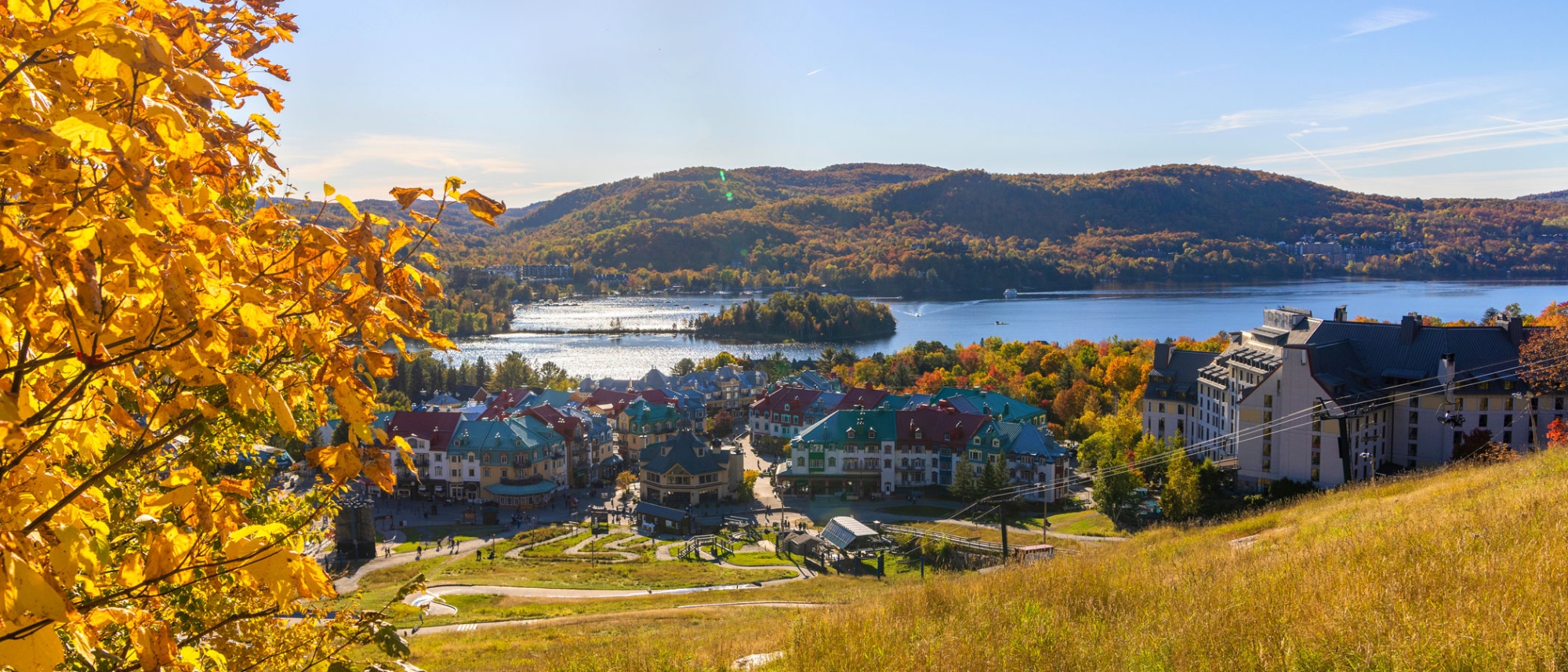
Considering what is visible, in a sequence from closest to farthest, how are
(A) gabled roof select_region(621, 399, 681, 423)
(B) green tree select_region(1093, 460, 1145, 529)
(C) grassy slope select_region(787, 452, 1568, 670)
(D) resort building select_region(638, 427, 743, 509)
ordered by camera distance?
(C) grassy slope select_region(787, 452, 1568, 670) → (B) green tree select_region(1093, 460, 1145, 529) → (D) resort building select_region(638, 427, 743, 509) → (A) gabled roof select_region(621, 399, 681, 423)

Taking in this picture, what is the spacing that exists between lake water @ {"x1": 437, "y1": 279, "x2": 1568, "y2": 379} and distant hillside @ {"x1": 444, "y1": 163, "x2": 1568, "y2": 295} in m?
9.11

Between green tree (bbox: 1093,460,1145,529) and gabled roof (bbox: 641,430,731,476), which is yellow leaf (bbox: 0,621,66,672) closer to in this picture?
green tree (bbox: 1093,460,1145,529)

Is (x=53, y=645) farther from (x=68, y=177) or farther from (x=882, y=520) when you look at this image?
(x=882, y=520)

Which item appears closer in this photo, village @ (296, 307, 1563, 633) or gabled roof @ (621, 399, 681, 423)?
village @ (296, 307, 1563, 633)


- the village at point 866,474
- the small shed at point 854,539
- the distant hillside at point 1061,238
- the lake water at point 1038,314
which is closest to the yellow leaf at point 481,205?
the village at point 866,474

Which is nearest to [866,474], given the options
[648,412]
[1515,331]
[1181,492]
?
→ [1181,492]

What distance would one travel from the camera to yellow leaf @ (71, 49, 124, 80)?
125 centimetres

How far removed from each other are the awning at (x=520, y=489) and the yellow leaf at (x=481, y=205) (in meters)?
31.4

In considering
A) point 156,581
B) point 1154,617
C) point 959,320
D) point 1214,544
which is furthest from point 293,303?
point 959,320

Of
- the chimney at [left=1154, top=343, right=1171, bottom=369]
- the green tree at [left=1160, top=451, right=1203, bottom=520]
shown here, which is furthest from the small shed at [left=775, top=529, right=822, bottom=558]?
the chimney at [left=1154, top=343, right=1171, bottom=369]

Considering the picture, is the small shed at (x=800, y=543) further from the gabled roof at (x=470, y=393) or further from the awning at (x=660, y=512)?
the gabled roof at (x=470, y=393)

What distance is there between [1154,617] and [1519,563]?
Answer: 179cm

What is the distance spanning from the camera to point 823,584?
63.6 ft

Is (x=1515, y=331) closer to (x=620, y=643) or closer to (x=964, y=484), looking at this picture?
(x=964, y=484)
